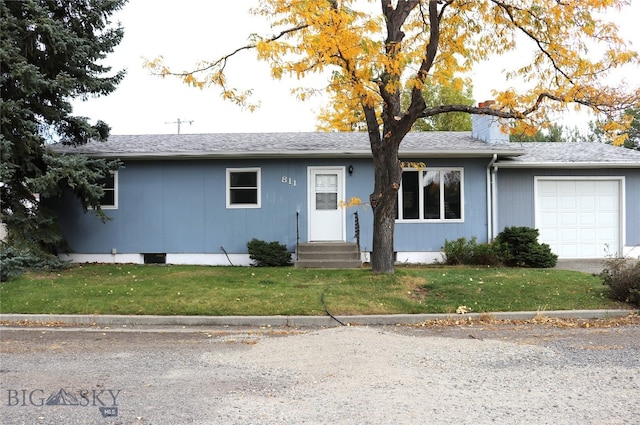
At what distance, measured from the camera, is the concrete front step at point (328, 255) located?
539 inches

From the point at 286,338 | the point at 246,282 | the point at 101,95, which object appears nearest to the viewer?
the point at 286,338

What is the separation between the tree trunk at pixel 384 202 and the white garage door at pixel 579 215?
616 cm

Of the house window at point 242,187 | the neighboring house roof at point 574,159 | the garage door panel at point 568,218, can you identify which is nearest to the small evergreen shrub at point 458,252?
the neighboring house roof at point 574,159

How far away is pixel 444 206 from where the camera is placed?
1502 cm

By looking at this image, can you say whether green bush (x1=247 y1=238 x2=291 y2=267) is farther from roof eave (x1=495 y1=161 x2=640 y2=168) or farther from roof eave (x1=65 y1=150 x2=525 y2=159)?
roof eave (x1=495 y1=161 x2=640 y2=168)

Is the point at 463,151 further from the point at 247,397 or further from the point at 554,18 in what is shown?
the point at 247,397

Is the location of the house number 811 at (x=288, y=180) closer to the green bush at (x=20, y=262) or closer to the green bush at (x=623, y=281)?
the green bush at (x=20, y=262)

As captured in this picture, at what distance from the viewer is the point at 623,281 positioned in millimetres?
9555

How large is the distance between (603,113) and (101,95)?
1138 cm

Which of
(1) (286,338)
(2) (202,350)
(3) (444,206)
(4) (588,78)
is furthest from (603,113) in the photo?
(2) (202,350)

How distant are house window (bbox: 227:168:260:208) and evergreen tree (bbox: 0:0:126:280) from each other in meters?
3.01

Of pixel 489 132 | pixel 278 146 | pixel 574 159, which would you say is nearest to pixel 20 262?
pixel 278 146

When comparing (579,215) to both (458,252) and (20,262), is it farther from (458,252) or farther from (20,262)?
(20,262)

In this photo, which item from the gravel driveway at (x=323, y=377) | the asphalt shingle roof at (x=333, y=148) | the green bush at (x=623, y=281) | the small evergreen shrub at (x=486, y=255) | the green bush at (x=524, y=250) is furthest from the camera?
the asphalt shingle roof at (x=333, y=148)
